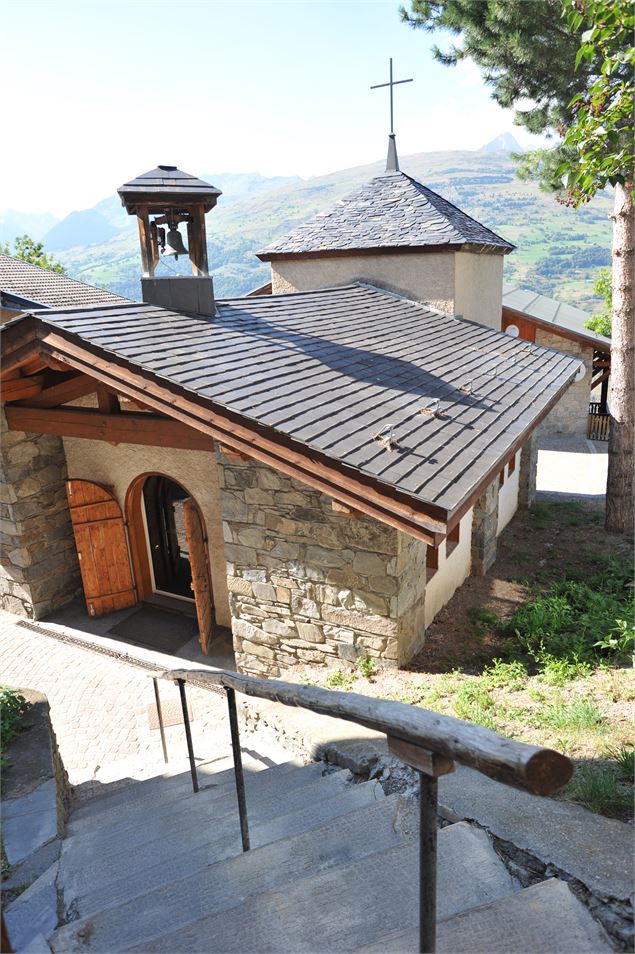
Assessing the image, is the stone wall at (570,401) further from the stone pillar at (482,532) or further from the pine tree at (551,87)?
the stone pillar at (482,532)

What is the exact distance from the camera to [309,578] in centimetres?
623

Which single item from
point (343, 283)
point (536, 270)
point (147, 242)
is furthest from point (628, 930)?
point (536, 270)

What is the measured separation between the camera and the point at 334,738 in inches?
180

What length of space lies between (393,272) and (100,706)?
27.0 ft

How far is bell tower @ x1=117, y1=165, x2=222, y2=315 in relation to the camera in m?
7.47

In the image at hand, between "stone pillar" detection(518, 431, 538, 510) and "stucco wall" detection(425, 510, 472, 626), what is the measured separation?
12.7 feet

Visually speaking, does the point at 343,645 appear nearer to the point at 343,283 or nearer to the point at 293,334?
the point at 293,334

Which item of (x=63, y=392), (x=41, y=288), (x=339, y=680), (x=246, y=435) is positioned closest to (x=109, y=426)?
(x=63, y=392)

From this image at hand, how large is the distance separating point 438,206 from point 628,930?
11.4 m

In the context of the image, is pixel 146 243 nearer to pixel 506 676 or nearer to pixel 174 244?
pixel 174 244

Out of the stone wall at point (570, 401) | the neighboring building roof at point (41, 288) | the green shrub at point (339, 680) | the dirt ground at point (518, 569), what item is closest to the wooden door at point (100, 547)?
the green shrub at point (339, 680)

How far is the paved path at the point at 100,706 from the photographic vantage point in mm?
6184

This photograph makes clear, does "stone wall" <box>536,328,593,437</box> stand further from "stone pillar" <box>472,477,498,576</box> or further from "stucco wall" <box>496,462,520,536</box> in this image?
"stone pillar" <box>472,477,498,576</box>

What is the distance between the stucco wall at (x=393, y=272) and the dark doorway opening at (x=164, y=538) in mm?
4309
